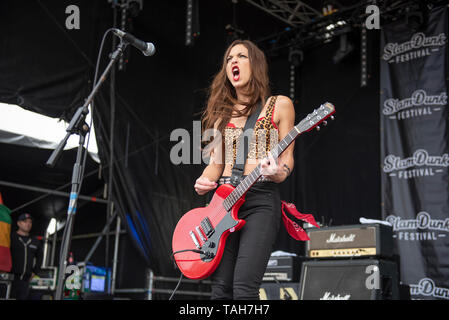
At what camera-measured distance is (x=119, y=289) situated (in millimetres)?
7004

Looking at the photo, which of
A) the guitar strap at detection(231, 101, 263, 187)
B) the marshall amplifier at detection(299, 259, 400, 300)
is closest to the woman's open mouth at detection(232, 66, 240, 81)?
the guitar strap at detection(231, 101, 263, 187)

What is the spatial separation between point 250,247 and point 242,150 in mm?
494

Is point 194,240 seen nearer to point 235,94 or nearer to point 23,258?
point 235,94

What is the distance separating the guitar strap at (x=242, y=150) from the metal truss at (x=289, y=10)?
551cm

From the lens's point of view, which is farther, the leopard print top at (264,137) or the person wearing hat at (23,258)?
the person wearing hat at (23,258)

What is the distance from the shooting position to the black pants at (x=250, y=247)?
2.01 meters

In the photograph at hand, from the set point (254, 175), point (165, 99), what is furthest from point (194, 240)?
point (165, 99)

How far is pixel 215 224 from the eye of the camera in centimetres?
225

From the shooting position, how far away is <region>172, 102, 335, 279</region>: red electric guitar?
85.1 inches

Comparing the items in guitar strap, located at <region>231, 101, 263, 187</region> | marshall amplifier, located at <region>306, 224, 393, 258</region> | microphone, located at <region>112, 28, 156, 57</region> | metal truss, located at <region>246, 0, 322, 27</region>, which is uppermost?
metal truss, located at <region>246, 0, 322, 27</region>

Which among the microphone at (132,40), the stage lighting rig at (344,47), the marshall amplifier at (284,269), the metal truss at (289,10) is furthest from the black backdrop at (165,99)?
the microphone at (132,40)

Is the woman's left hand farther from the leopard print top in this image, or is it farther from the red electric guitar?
the leopard print top

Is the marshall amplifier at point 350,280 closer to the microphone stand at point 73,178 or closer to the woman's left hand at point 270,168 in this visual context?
the woman's left hand at point 270,168
